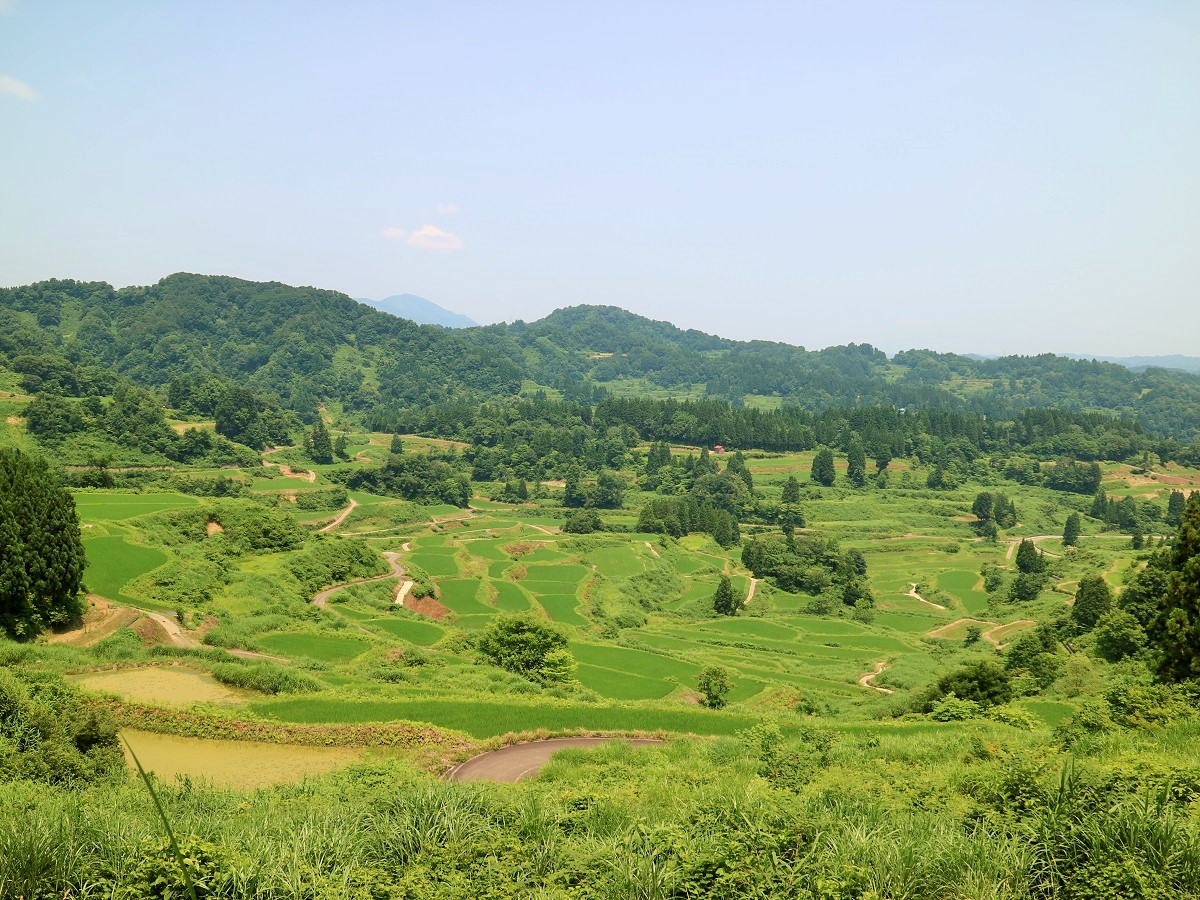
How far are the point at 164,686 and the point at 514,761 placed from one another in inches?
527

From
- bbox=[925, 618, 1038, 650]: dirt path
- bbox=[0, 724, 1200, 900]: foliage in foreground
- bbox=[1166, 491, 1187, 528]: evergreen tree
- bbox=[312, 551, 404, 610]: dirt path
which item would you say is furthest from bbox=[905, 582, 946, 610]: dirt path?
bbox=[0, 724, 1200, 900]: foliage in foreground

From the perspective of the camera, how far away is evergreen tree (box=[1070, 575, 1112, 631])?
51225mm

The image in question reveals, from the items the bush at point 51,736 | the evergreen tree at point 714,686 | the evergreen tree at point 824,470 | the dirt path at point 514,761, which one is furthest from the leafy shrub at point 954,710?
the evergreen tree at point 824,470

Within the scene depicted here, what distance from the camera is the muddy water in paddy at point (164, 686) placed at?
85.1 feet

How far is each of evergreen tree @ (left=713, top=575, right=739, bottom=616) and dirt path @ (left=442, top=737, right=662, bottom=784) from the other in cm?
4881

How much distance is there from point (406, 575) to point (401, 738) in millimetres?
42396

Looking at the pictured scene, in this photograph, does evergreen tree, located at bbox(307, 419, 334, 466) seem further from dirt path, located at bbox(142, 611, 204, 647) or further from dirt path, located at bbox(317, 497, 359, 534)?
dirt path, located at bbox(142, 611, 204, 647)

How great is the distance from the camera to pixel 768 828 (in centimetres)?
1276

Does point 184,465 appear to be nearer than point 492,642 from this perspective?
No

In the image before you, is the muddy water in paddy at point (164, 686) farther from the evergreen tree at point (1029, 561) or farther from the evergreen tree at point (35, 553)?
the evergreen tree at point (1029, 561)

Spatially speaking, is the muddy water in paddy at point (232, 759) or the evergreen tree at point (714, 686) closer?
the muddy water in paddy at point (232, 759)

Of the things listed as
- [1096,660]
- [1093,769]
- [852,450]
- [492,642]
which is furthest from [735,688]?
[852,450]

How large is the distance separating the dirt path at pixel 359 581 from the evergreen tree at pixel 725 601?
2843 cm

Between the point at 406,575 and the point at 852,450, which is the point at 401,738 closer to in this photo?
the point at 406,575
